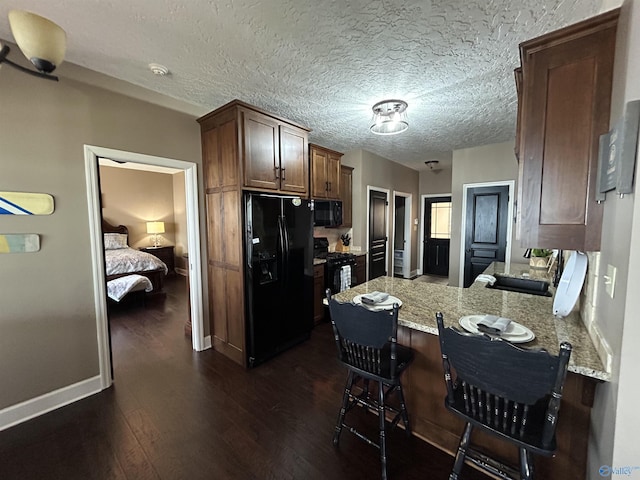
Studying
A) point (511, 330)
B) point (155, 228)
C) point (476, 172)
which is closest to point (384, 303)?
point (511, 330)

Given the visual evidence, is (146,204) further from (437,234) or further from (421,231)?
(437,234)

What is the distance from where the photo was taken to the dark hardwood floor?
159 cm

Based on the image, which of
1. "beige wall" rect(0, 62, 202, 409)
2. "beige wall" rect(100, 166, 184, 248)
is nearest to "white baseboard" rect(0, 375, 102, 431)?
"beige wall" rect(0, 62, 202, 409)

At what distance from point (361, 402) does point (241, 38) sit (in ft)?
8.32

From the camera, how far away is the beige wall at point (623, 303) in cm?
89

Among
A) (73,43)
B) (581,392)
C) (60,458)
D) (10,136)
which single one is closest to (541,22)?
(581,392)

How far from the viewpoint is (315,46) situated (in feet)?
6.18

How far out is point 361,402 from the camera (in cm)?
176

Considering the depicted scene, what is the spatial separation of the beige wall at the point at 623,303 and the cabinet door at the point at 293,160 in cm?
240

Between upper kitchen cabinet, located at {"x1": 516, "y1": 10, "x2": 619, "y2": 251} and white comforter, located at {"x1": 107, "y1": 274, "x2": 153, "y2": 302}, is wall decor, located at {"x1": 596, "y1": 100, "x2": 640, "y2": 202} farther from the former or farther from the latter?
white comforter, located at {"x1": 107, "y1": 274, "x2": 153, "y2": 302}

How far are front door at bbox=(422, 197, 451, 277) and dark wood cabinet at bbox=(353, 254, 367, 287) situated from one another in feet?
10.0

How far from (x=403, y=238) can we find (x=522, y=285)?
3.95m

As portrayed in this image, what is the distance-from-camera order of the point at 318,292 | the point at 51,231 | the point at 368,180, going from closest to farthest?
the point at 51,231, the point at 318,292, the point at 368,180

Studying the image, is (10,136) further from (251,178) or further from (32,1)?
(251,178)
